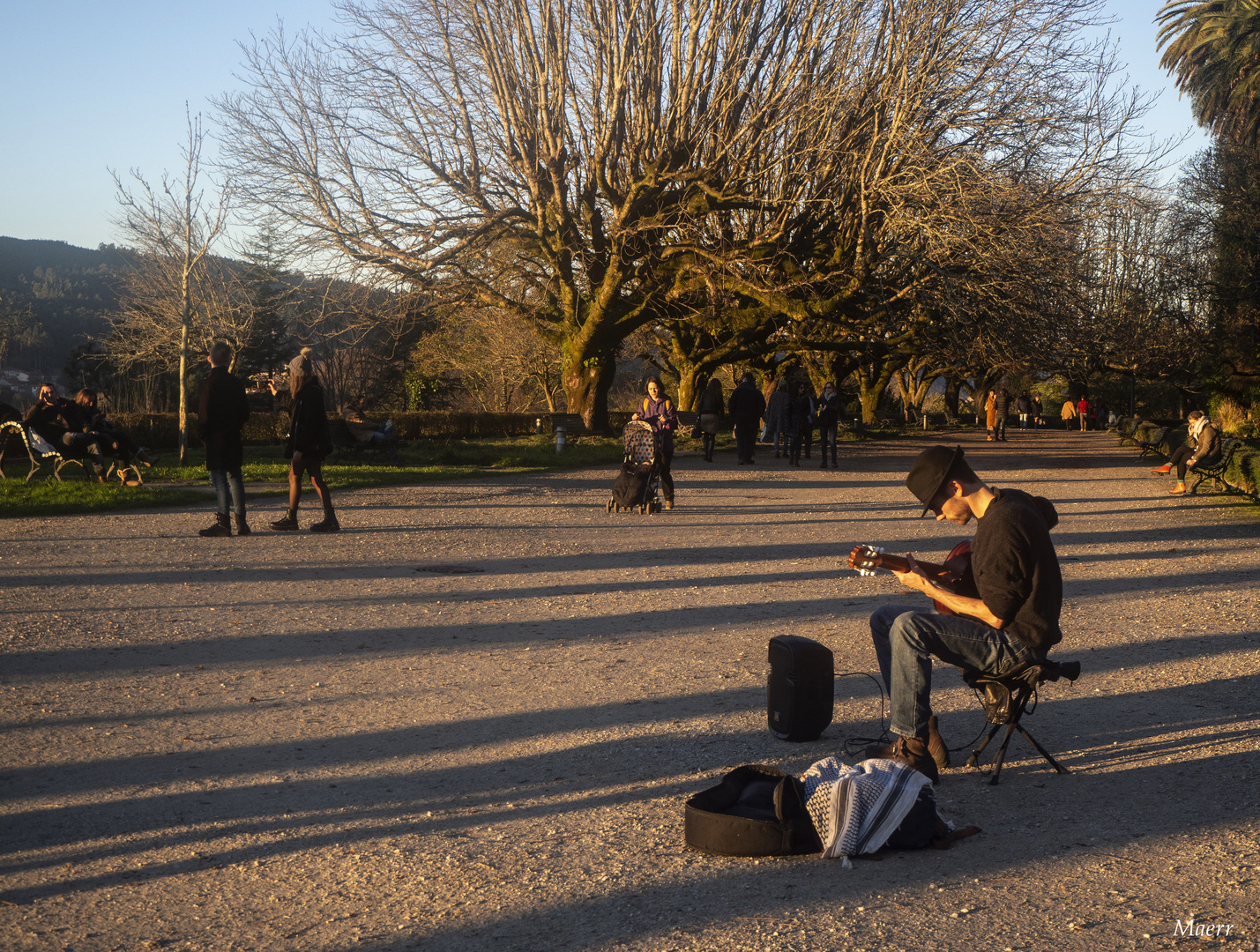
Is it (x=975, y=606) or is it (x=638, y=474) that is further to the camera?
(x=638, y=474)

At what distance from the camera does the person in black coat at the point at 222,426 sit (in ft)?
36.1

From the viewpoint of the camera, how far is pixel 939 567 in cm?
502

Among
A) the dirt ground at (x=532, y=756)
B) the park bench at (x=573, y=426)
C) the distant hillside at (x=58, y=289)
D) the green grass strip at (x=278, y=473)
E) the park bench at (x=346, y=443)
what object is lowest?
the dirt ground at (x=532, y=756)

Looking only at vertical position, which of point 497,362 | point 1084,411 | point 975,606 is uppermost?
point 497,362

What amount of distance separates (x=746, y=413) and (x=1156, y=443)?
1277cm

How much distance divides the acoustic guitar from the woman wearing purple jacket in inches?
Result: 359

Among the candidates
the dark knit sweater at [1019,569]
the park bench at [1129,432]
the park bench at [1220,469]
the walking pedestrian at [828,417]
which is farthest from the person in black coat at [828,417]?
the dark knit sweater at [1019,569]

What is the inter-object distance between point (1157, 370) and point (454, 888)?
45609 millimetres

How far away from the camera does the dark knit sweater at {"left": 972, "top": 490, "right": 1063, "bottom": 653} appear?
4.51m

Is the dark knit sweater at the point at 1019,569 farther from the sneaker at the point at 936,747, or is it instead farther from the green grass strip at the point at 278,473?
the green grass strip at the point at 278,473

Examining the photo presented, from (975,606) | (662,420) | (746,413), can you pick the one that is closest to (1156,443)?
(746,413)

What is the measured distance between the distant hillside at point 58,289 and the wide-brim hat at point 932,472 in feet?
211

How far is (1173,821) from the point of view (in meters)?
4.17

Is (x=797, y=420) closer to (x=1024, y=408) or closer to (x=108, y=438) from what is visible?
(x=108, y=438)
